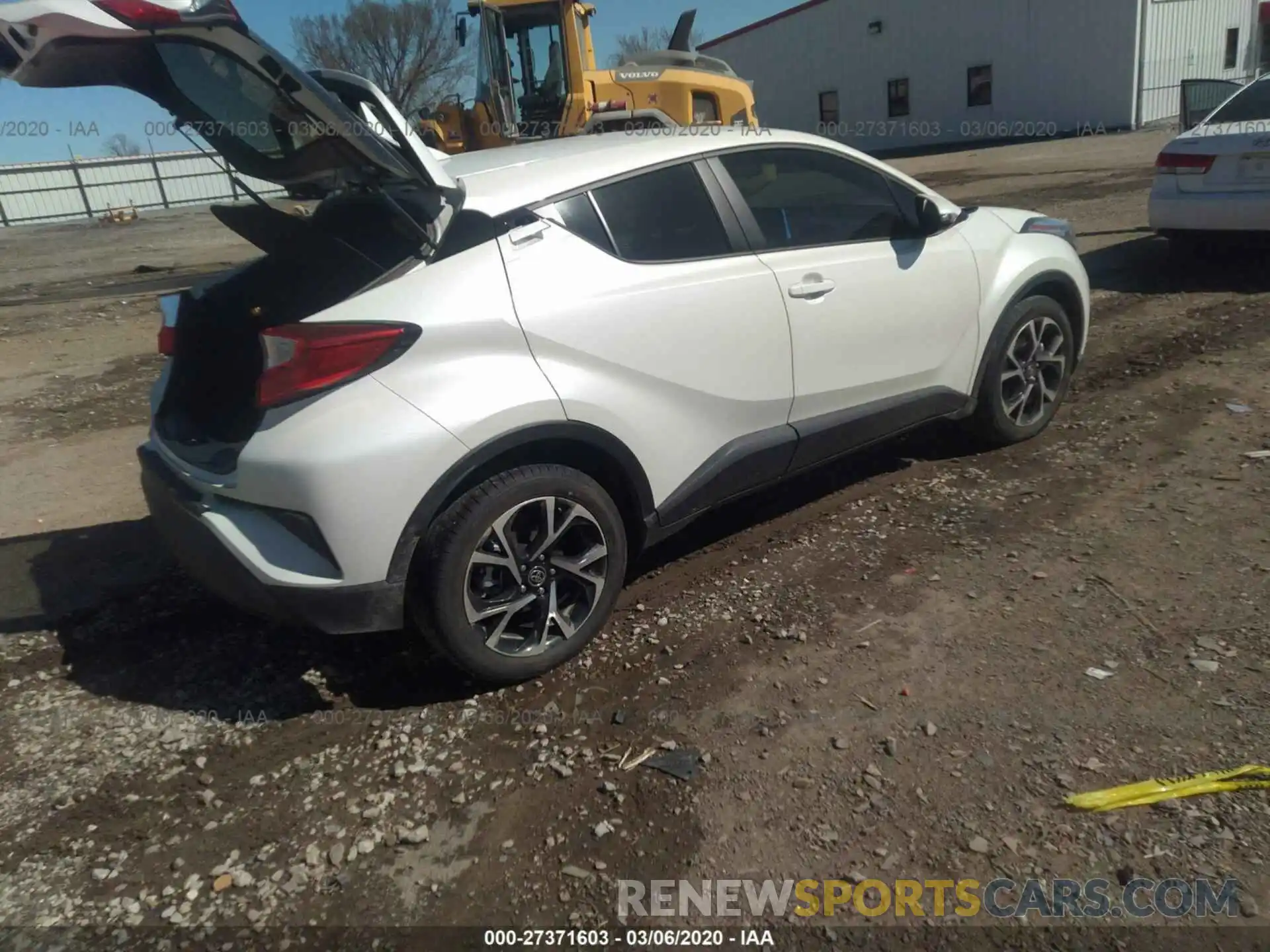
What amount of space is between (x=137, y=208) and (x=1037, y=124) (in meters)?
33.6

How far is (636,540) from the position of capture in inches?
142

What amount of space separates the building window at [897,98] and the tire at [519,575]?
118 feet

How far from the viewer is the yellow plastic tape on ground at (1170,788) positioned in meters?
2.54

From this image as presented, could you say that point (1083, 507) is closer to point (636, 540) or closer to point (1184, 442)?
point (1184, 442)

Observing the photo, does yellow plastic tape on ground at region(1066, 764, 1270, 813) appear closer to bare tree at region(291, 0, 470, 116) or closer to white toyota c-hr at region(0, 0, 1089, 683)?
white toyota c-hr at region(0, 0, 1089, 683)

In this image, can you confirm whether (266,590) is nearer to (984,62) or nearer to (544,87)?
(544,87)

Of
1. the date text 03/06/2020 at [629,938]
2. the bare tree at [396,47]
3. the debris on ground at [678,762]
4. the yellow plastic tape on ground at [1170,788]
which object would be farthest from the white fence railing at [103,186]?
the yellow plastic tape on ground at [1170,788]

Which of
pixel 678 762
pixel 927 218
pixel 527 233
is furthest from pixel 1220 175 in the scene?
pixel 678 762

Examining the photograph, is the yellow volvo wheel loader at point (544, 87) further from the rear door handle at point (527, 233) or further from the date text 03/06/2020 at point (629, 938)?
the date text 03/06/2020 at point (629, 938)

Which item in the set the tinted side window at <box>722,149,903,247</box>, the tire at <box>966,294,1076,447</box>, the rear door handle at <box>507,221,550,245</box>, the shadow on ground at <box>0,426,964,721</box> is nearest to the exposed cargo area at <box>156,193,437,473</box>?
the rear door handle at <box>507,221,550,245</box>

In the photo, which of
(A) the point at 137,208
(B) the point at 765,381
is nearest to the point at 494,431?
(B) the point at 765,381

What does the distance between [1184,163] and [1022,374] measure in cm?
440

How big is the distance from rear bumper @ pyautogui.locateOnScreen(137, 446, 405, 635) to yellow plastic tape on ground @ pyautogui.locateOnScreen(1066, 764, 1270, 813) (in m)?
2.11

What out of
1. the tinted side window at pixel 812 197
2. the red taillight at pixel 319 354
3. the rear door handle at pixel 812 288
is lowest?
the rear door handle at pixel 812 288
